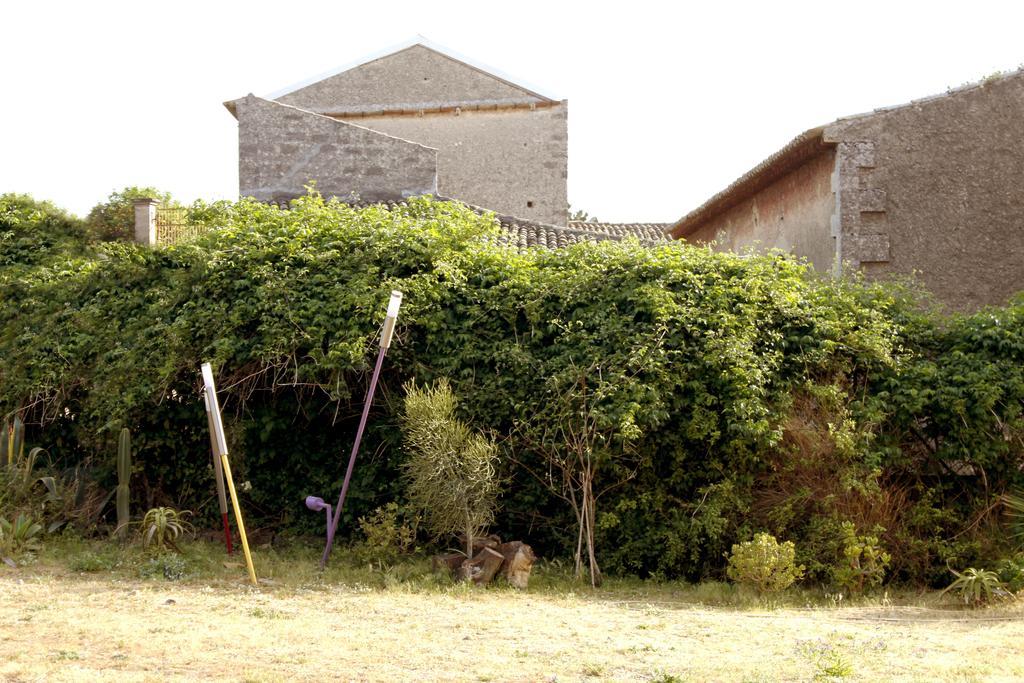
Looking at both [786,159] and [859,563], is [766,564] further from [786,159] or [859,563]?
[786,159]

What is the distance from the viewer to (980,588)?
8414 millimetres

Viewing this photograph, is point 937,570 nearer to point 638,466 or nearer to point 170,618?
point 638,466

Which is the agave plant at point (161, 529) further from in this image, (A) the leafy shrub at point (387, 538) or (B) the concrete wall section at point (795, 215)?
(B) the concrete wall section at point (795, 215)

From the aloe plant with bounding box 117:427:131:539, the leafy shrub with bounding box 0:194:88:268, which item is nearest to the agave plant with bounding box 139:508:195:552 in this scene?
the aloe plant with bounding box 117:427:131:539

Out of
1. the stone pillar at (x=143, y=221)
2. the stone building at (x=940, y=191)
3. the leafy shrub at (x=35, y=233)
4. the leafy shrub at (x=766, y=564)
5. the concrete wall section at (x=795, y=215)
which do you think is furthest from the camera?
the stone pillar at (x=143, y=221)

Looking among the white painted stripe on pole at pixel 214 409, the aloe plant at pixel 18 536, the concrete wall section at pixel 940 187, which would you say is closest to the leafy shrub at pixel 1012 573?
the concrete wall section at pixel 940 187

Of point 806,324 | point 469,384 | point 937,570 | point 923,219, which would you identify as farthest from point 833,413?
point 923,219

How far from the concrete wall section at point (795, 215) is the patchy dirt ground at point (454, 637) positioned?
5.67 m

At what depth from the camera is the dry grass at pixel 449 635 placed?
6.12 m

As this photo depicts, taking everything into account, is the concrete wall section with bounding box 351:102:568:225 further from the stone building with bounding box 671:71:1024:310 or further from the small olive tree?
the small olive tree

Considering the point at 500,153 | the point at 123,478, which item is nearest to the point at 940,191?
the point at 500,153

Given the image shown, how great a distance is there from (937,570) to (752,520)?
1767 mm

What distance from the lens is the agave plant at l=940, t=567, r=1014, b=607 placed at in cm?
841

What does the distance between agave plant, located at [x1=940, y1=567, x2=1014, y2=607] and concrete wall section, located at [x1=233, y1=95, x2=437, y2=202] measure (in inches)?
423
